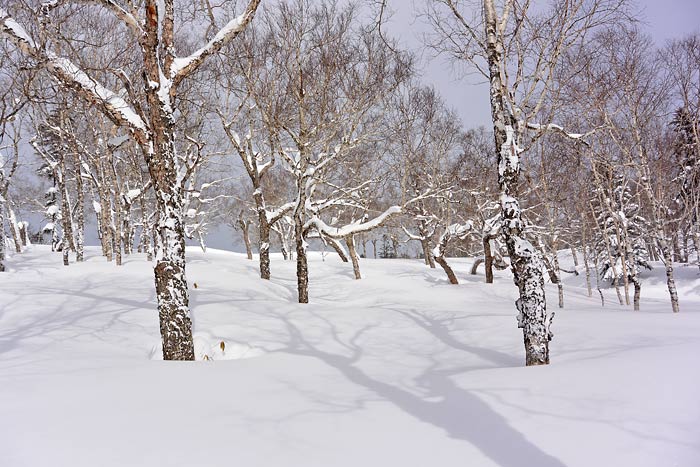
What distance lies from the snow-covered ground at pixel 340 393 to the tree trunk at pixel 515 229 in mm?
518

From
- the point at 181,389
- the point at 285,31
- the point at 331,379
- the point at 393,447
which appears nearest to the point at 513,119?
the point at 331,379

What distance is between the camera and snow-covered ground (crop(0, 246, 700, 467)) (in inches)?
114

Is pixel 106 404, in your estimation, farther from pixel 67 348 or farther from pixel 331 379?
pixel 67 348

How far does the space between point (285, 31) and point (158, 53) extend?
25.6ft

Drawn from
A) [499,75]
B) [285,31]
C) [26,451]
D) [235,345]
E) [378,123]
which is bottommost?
[235,345]

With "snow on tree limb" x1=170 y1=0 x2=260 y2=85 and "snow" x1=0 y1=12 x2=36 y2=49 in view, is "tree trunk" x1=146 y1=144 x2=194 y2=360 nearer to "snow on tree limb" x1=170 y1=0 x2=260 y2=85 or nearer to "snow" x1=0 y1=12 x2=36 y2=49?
"snow on tree limb" x1=170 y1=0 x2=260 y2=85

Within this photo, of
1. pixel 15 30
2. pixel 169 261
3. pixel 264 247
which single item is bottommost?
pixel 169 261

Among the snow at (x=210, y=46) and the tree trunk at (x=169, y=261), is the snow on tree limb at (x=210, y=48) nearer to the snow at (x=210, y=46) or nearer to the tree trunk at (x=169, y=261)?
the snow at (x=210, y=46)

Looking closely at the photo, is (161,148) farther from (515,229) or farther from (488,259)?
(488,259)

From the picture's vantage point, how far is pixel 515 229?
5.93 meters

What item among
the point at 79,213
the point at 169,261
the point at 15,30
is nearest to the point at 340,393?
the point at 169,261

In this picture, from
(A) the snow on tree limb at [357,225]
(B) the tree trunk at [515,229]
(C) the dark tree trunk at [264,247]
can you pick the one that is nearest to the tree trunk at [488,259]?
(A) the snow on tree limb at [357,225]

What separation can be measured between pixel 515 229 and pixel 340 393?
140 inches

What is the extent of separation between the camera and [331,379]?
521 centimetres
